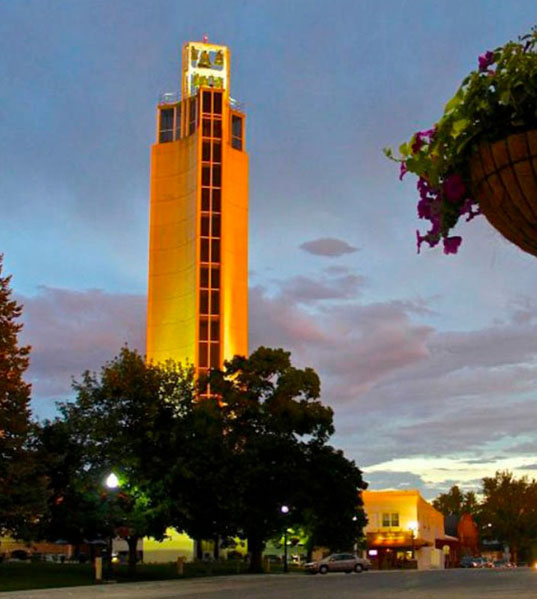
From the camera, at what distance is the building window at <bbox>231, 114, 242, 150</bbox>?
91.2 meters

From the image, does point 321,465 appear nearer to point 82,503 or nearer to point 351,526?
point 351,526

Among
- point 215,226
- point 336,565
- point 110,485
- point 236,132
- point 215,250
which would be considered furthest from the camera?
→ point 236,132

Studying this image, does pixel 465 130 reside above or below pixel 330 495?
below

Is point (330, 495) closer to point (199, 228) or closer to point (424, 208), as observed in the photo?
point (199, 228)

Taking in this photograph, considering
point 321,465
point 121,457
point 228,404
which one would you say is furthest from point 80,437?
point 321,465

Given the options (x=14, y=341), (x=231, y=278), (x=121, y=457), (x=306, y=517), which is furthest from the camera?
(x=231, y=278)

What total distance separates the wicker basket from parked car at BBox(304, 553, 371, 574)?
194 feet

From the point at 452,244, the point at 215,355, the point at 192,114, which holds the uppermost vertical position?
the point at 192,114

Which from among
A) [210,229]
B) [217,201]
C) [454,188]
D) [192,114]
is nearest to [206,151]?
[192,114]

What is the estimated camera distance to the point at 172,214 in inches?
3494

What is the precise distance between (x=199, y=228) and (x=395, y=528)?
33.2m

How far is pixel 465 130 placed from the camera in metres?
3.46

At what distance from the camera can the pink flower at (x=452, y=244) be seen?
3783 millimetres

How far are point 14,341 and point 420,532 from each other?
5736 centimetres
